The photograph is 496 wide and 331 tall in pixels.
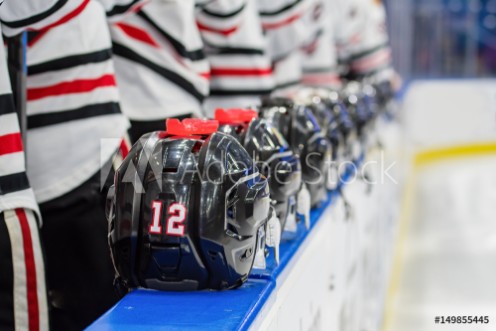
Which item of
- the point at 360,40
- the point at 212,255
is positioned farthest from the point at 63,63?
the point at 360,40

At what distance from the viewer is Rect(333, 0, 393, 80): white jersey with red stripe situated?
16.2ft

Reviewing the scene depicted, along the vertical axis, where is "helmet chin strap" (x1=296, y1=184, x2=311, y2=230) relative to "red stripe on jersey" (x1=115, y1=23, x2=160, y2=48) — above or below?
below

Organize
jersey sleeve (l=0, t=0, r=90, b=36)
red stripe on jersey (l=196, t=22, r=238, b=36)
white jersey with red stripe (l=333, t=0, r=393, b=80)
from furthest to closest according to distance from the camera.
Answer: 1. white jersey with red stripe (l=333, t=0, r=393, b=80)
2. red stripe on jersey (l=196, t=22, r=238, b=36)
3. jersey sleeve (l=0, t=0, r=90, b=36)

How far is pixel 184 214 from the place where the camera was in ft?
3.77

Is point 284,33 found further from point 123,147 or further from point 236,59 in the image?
point 123,147

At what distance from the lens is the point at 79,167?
1.64 meters

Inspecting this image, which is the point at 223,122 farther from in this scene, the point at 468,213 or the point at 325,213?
the point at 468,213

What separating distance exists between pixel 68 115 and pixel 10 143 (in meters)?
0.28

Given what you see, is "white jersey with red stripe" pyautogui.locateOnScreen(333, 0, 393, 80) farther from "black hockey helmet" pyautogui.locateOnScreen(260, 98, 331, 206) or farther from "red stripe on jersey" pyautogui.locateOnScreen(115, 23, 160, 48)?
"black hockey helmet" pyautogui.locateOnScreen(260, 98, 331, 206)

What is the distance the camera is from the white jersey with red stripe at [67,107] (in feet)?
5.37

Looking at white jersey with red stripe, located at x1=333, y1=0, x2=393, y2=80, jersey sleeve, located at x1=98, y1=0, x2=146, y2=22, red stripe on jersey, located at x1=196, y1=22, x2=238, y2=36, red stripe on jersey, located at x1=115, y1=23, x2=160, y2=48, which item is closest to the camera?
jersey sleeve, located at x1=98, y1=0, x2=146, y2=22

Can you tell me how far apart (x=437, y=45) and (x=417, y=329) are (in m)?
7.39

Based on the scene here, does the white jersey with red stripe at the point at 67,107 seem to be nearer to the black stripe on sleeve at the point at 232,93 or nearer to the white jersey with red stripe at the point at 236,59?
the white jersey with red stripe at the point at 236,59

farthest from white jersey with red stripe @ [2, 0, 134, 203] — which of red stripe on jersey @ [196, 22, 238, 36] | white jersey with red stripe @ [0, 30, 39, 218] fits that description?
red stripe on jersey @ [196, 22, 238, 36]
